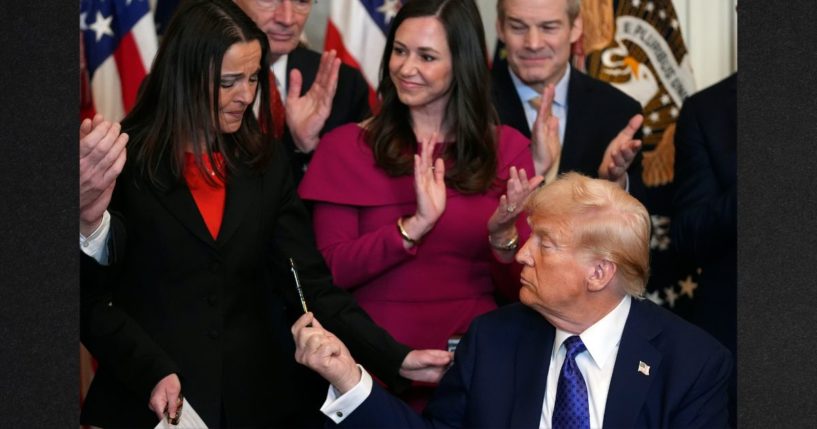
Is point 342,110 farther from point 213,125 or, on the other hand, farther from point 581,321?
point 581,321

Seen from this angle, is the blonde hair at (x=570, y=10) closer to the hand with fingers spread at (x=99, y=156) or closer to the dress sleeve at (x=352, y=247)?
the dress sleeve at (x=352, y=247)

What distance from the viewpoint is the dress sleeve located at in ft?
12.3

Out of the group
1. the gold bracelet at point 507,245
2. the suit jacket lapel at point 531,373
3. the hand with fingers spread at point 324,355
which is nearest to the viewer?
the hand with fingers spread at point 324,355

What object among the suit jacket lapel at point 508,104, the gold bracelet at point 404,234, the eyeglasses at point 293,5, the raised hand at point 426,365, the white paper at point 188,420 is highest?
the eyeglasses at point 293,5

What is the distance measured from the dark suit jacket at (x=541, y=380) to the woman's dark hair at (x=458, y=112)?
2.36 ft

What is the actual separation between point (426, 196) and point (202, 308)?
648 millimetres

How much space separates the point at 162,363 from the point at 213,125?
59 centimetres

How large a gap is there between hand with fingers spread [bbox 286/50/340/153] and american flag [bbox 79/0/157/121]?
2.88 ft

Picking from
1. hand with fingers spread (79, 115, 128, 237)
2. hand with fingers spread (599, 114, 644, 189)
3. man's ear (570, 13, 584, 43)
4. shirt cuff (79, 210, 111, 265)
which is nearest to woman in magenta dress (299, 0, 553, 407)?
hand with fingers spread (599, 114, 644, 189)

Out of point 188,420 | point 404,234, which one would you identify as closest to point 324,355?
point 188,420

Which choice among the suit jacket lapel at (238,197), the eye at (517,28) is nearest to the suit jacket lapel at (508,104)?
the eye at (517,28)

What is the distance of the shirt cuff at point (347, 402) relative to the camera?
122 inches

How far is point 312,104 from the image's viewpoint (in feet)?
14.2
